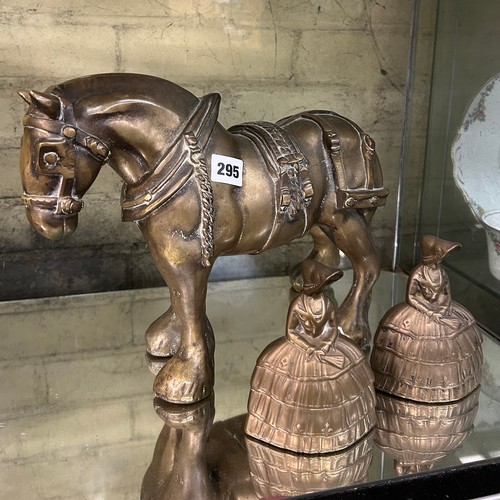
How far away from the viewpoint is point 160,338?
1088 millimetres

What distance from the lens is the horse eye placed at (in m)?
0.83

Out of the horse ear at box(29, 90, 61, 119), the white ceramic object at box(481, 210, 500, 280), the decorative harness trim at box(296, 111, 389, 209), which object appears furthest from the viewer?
the white ceramic object at box(481, 210, 500, 280)

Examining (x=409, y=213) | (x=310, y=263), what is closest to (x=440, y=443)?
(x=310, y=263)

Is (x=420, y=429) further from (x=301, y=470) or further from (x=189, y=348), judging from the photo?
(x=189, y=348)

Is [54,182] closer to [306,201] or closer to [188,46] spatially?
[306,201]

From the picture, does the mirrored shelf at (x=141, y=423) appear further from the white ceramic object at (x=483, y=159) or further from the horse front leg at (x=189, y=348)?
the white ceramic object at (x=483, y=159)

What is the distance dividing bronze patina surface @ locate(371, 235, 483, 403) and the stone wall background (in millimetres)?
524

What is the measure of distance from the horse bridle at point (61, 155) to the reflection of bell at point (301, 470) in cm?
37

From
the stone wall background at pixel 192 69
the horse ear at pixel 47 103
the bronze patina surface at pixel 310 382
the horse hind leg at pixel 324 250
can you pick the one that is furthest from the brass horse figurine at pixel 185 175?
the stone wall background at pixel 192 69

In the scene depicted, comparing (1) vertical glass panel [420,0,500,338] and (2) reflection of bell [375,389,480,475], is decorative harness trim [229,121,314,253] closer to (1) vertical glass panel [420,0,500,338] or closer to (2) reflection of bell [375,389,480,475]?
(2) reflection of bell [375,389,480,475]

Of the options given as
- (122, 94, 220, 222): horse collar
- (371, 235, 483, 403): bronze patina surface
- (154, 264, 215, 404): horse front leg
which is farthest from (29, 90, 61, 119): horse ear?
(371, 235, 483, 403): bronze patina surface

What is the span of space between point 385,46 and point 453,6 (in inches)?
5.6

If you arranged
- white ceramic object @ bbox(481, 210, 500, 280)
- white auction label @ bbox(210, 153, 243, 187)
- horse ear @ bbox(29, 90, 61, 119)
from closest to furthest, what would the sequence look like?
horse ear @ bbox(29, 90, 61, 119) → white auction label @ bbox(210, 153, 243, 187) → white ceramic object @ bbox(481, 210, 500, 280)

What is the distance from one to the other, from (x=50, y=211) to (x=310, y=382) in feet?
1.18
